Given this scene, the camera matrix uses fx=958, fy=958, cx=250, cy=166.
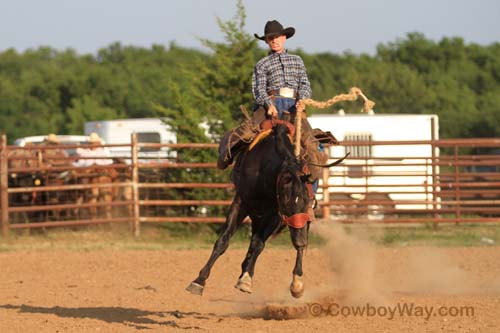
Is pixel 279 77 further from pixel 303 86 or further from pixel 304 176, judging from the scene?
pixel 304 176

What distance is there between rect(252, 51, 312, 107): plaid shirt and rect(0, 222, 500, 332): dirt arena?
205cm

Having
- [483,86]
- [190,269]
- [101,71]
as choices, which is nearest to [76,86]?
[101,71]

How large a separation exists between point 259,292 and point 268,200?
6.98 ft

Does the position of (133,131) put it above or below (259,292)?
above

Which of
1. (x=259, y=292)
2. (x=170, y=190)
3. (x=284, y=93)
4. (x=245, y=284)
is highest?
(x=284, y=93)

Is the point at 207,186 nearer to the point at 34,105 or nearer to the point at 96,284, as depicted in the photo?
the point at 96,284

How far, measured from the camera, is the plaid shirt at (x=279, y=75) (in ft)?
30.1

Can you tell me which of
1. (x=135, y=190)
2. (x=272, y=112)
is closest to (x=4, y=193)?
(x=135, y=190)

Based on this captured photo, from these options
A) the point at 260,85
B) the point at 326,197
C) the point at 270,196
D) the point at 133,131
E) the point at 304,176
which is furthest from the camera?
the point at 133,131

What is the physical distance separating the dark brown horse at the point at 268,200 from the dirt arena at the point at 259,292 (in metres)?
0.49

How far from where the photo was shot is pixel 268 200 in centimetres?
868

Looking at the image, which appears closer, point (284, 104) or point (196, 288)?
point (196, 288)

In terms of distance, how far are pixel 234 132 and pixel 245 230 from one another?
27.4 ft

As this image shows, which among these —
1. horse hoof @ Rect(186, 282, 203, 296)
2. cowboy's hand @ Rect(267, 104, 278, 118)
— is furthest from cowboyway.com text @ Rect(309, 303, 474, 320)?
cowboy's hand @ Rect(267, 104, 278, 118)
